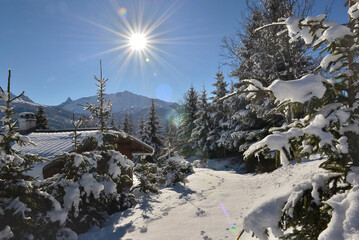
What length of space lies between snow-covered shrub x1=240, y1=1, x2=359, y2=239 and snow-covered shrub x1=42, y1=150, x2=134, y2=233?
5305 millimetres

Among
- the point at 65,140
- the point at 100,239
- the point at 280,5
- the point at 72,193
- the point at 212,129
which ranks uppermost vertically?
the point at 280,5

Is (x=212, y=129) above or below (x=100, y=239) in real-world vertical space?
above

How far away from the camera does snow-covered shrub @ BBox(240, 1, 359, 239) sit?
1949 mm

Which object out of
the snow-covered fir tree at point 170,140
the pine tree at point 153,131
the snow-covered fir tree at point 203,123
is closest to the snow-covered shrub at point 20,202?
the snow-covered fir tree at point 170,140

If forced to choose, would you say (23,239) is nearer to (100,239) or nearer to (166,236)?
(100,239)

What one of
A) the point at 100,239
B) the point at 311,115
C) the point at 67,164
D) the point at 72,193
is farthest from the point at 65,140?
the point at 311,115

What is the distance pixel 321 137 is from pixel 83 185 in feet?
20.8

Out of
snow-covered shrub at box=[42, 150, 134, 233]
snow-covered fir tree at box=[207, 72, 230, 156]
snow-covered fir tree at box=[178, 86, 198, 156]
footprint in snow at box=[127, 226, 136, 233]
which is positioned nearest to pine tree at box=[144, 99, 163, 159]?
snow-covered fir tree at box=[178, 86, 198, 156]

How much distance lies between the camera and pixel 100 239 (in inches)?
210

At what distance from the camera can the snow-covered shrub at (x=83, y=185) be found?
574 cm

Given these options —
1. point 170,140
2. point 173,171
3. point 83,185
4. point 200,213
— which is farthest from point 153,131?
point 200,213

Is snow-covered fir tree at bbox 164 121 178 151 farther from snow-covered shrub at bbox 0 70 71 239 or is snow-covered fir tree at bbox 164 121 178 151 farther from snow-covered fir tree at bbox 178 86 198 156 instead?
snow-covered shrub at bbox 0 70 71 239

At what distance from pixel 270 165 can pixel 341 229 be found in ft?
45.3

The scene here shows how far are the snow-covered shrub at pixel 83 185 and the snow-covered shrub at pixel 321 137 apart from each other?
5.31m
